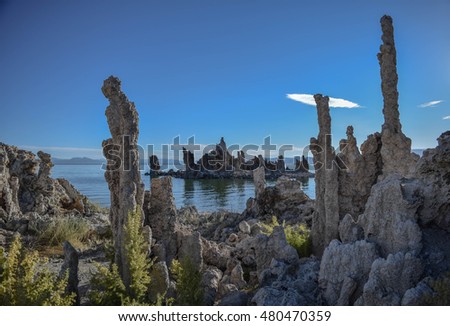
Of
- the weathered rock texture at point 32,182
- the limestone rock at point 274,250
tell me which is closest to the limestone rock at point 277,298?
the limestone rock at point 274,250

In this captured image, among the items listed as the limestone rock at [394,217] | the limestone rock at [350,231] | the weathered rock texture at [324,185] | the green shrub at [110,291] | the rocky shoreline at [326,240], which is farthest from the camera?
the weathered rock texture at [324,185]

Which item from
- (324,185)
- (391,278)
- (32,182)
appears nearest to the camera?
(391,278)

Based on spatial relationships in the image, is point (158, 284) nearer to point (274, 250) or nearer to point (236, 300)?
point (236, 300)

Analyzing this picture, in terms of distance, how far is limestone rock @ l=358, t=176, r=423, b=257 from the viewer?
469 centimetres

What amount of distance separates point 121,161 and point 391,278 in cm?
386

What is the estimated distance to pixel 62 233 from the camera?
1024 centimetres

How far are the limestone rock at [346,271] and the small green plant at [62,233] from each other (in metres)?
7.24

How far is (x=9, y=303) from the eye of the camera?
14.3ft

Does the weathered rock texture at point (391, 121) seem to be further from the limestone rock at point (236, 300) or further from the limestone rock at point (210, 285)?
the limestone rock at point (236, 300)

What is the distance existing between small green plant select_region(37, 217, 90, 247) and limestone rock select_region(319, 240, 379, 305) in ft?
23.8

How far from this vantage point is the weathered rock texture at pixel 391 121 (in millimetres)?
9953

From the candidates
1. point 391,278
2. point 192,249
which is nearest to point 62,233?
point 192,249

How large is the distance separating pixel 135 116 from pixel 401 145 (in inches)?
290

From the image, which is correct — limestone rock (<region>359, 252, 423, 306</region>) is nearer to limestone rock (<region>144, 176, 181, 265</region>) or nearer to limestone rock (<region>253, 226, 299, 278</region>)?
limestone rock (<region>253, 226, 299, 278</region>)
